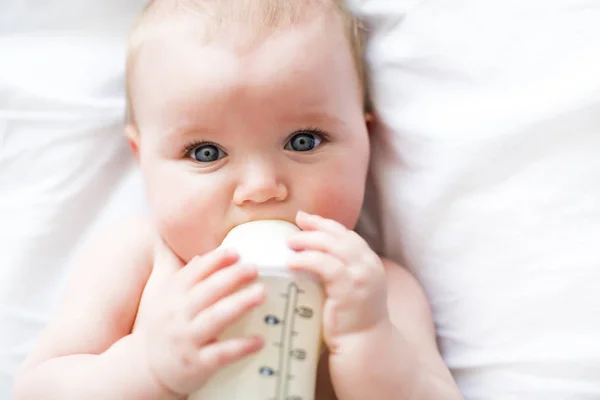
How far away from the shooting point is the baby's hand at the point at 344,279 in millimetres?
728

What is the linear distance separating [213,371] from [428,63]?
52 cm

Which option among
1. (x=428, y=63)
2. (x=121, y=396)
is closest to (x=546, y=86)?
(x=428, y=63)

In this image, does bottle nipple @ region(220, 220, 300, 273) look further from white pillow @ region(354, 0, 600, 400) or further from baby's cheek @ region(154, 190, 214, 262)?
white pillow @ region(354, 0, 600, 400)

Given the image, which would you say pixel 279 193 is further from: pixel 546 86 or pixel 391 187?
pixel 546 86

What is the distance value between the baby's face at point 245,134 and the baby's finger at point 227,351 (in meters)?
0.20

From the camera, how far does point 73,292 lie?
3.14 feet

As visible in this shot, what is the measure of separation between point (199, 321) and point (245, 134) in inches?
10.3

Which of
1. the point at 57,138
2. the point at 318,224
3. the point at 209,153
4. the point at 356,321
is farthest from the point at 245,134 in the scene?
the point at 57,138

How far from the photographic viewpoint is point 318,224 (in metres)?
0.78

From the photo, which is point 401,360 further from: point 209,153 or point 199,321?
point 209,153

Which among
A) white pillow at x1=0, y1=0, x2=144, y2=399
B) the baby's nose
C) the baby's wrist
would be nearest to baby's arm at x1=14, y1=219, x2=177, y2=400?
the baby's wrist

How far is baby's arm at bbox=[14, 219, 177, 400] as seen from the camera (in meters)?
0.82

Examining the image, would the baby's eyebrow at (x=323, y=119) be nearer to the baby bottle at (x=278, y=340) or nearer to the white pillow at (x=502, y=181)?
the white pillow at (x=502, y=181)

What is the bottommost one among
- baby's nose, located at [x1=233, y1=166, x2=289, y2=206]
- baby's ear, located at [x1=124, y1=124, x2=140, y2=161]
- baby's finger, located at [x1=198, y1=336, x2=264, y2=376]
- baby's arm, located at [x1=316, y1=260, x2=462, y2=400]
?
baby's finger, located at [x1=198, y1=336, x2=264, y2=376]
